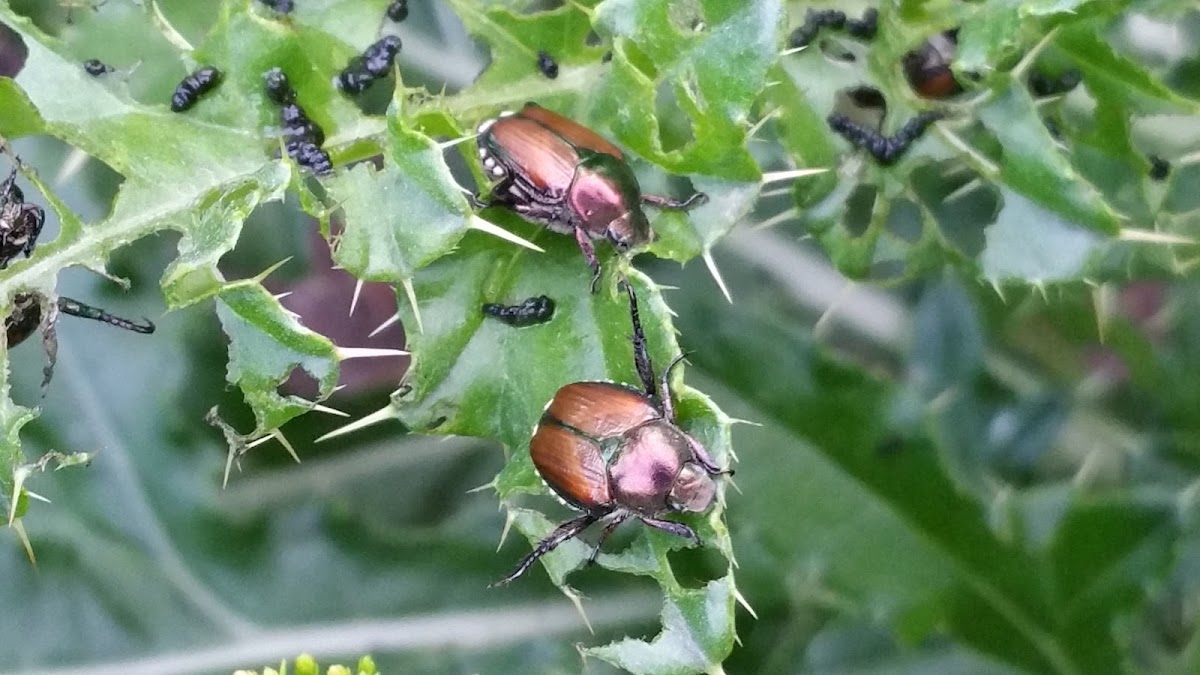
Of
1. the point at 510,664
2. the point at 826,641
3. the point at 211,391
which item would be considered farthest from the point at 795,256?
the point at 211,391

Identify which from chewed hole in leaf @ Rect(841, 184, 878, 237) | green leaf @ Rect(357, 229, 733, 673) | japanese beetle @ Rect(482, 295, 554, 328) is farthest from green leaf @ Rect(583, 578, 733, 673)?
chewed hole in leaf @ Rect(841, 184, 878, 237)

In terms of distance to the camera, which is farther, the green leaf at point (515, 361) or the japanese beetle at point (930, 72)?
the japanese beetle at point (930, 72)

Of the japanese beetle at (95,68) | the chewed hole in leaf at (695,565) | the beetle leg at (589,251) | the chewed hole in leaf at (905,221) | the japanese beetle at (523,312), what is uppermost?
the japanese beetle at (95,68)

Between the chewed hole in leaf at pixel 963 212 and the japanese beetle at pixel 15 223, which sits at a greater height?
the japanese beetle at pixel 15 223

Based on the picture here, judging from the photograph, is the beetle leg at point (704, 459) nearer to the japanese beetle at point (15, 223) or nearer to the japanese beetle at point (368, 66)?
the japanese beetle at point (368, 66)

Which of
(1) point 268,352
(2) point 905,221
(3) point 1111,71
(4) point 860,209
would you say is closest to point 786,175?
(3) point 1111,71

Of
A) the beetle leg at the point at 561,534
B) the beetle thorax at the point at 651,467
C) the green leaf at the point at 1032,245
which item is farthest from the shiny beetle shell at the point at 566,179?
the green leaf at the point at 1032,245
